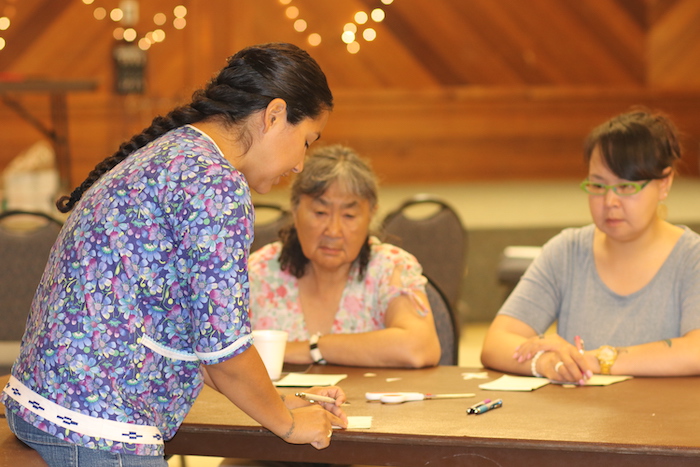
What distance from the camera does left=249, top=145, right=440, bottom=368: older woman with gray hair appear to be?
2.38 m

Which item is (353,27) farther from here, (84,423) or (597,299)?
(84,423)

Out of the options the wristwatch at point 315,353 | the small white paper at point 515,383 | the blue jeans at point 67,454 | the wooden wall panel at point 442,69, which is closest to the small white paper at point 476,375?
the small white paper at point 515,383

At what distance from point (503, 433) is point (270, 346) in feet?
Answer: 2.12

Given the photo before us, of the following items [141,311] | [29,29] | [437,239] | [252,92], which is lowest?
[437,239]

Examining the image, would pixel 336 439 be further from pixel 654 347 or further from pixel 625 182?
pixel 625 182

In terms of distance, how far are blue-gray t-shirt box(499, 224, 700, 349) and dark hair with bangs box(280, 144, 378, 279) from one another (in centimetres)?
48

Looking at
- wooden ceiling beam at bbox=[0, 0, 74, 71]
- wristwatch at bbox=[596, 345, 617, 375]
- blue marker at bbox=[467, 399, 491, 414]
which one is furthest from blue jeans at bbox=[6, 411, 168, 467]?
wooden ceiling beam at bbox=[0, 0, 74, 71]

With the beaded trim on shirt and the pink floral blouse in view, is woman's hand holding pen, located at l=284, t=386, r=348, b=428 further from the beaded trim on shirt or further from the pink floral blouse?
the pink floral blouse

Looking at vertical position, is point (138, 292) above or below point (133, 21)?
below

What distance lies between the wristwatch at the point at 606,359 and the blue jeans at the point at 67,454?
1.08 metres

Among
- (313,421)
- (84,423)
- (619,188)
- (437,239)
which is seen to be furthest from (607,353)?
(437,239)

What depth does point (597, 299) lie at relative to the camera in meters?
2.29

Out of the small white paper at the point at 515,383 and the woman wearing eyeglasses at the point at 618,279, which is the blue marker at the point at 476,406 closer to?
the small white paper at the point at 515,383

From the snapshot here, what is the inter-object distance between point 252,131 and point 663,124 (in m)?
1.25
